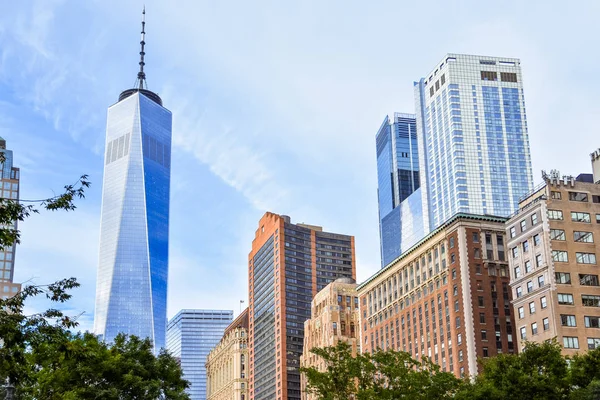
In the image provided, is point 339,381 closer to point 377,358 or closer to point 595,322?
point 377,358

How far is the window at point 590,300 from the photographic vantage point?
395ft

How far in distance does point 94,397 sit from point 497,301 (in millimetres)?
97933

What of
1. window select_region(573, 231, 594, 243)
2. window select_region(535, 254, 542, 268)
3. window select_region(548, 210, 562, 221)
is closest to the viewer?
window select_region(535, 254, 542, 268)

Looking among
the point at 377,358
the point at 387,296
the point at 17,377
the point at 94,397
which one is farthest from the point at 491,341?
the point at 17,377

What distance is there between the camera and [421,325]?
15900 cm

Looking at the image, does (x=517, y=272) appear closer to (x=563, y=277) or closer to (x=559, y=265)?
(x=559, y=265)

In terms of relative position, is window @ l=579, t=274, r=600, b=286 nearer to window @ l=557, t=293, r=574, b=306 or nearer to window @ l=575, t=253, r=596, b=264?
window @ l=575, t=253, r=596, b=264

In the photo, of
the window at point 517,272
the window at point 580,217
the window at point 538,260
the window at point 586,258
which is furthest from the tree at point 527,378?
the window at point 580,217

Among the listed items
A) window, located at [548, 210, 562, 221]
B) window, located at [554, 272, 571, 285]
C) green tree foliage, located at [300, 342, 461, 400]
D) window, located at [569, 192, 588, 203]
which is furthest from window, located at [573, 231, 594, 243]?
green tree foliage, located at [300, 342, 461, 400]

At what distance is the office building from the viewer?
143 m

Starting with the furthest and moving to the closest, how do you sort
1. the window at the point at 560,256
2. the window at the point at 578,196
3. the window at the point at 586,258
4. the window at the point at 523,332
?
the window at the point at 578,196, the window at the point at 586,258, the window at the point at 523,332, the window at the point at 560,256

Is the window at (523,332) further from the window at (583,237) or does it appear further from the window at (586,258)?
the window at (583,237)

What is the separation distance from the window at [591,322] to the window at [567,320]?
2038 mm

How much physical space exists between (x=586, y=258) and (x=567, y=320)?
1105 centimetres
